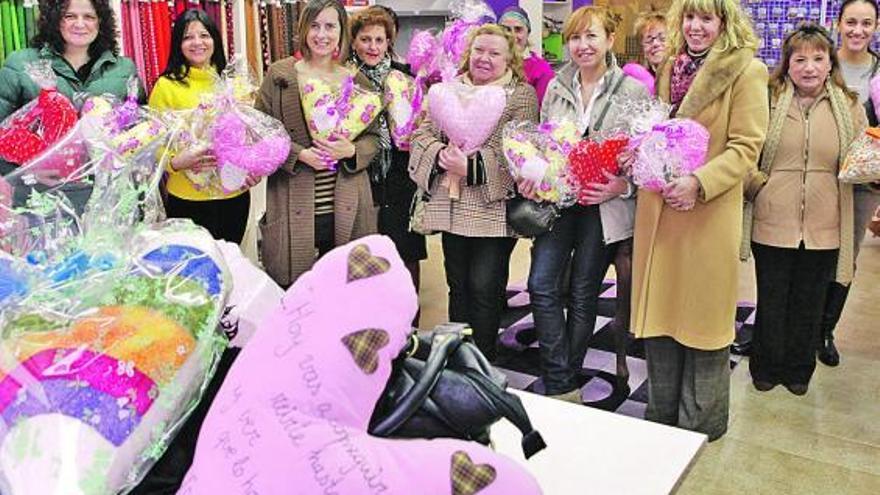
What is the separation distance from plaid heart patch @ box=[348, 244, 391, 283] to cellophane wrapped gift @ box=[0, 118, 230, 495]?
19 cm

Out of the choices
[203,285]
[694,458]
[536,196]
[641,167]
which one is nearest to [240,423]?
[203,285]

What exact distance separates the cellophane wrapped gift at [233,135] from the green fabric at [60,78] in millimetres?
295

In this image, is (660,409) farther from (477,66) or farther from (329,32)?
(329,32)

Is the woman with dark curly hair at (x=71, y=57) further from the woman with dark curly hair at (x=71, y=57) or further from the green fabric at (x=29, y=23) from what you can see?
the green fabric at (x=29, y=23)

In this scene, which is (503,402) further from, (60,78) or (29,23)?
(29,23)

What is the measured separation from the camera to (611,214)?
2797mm

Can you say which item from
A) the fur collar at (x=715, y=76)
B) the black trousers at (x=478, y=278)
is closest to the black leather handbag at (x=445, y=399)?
the fur collar at (x=715, y=76)

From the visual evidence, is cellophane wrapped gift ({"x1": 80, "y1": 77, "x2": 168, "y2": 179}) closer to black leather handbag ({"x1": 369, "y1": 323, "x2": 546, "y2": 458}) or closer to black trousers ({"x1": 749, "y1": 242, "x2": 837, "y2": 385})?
black leather handbag ({"x1": 369, "y1": 323, "x2": 546, "y2": 458})

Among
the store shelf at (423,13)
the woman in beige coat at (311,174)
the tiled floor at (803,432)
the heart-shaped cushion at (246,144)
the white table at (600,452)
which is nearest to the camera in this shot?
the white table at (600,452)

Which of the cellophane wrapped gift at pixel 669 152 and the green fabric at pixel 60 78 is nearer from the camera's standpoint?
the cellophane wrapped gift at pixel 669 152

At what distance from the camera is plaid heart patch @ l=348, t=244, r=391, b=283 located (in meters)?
0.95

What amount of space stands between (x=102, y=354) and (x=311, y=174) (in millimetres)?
2176

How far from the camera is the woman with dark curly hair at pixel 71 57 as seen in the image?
110 inches

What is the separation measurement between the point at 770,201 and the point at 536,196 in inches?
32.5
